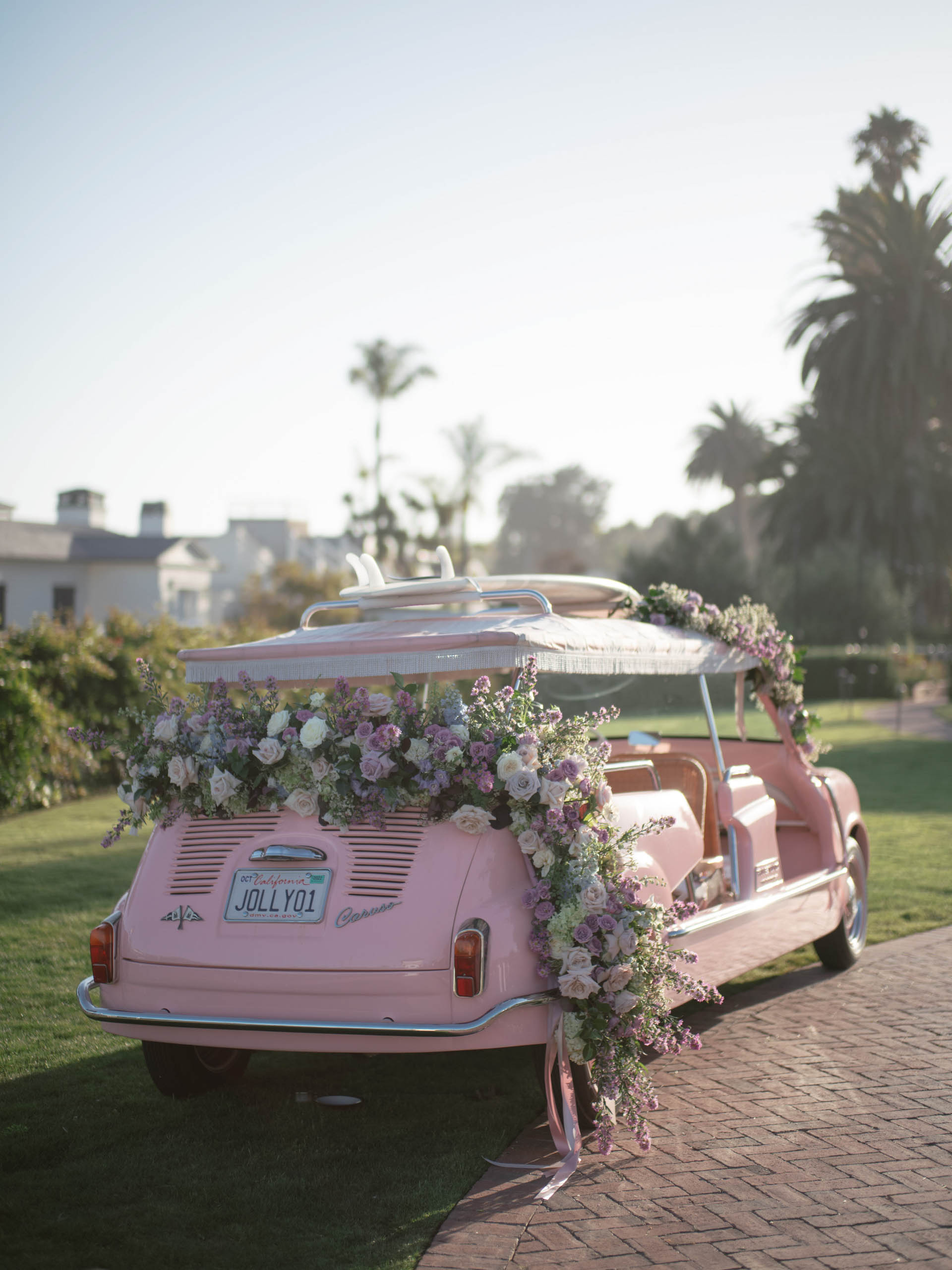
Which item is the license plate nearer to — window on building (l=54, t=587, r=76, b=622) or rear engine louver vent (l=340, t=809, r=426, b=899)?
rear engine louver vent (l=340, t=809, r=426, b=899)

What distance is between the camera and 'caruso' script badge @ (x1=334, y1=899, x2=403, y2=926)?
4.07 meters

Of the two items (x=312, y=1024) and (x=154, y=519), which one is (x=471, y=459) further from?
(x=312, y=1024)

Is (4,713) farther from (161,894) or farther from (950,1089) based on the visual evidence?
(950,1089)

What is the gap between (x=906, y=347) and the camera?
5012cm

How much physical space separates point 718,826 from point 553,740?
1.79 m

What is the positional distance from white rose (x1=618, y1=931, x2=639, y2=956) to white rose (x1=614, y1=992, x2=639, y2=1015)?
0.43 ft

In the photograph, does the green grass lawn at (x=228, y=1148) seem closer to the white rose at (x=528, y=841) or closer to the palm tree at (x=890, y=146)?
the white rose at (x=528, y=841)

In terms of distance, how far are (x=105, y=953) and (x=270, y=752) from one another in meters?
0.92

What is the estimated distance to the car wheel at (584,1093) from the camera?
14.2 feet

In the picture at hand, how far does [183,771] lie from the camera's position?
456 cm

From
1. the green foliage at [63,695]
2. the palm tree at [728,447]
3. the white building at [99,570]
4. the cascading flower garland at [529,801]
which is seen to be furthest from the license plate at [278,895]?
the palm tree at [728,447]

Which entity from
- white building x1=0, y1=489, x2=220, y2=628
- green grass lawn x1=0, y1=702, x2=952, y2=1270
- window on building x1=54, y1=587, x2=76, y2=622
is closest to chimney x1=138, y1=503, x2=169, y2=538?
white building x1=0, y1=489, x2=220, y2=628

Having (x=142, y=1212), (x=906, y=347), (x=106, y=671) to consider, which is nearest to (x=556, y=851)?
(x=142, y=1212)

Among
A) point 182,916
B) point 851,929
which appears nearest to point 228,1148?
point 182,916
